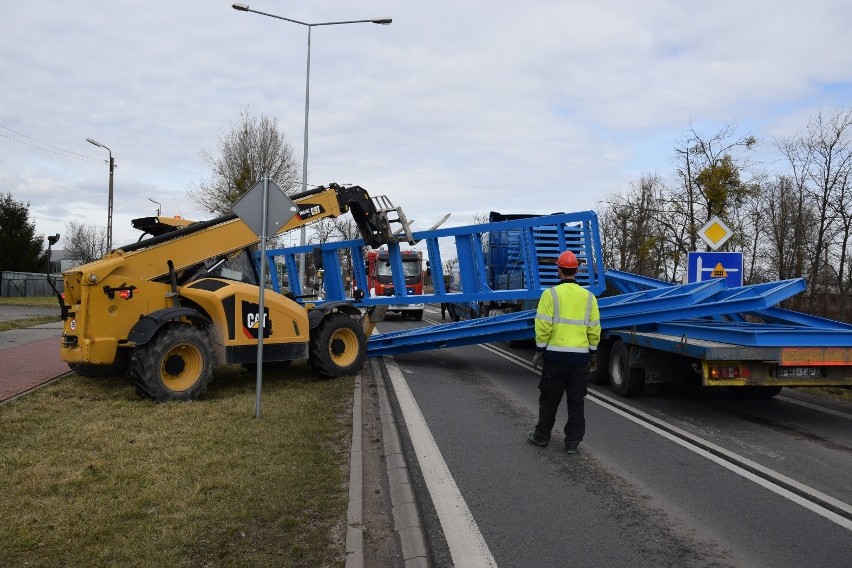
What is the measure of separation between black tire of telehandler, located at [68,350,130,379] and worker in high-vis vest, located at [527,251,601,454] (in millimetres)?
5516

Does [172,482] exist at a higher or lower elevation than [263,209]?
lower

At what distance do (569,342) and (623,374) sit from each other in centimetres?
359

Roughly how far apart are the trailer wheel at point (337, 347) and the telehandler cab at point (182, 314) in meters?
0.02

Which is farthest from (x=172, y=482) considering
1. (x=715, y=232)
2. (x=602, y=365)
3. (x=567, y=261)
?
(x=715, y=232)

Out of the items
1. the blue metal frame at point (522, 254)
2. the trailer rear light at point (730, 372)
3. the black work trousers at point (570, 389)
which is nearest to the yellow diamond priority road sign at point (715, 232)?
the blue metal frame at point (522, 254)

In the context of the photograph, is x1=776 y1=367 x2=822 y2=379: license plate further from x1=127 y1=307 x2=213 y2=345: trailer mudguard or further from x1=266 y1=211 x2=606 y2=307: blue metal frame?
x1=127 y1=307 x2=213 y2=345: trailer mudguard

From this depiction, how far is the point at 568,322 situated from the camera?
6789 millimetres

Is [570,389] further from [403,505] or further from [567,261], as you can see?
[403,505]

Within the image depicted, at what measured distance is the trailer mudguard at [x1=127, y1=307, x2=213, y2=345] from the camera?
27.3 feet

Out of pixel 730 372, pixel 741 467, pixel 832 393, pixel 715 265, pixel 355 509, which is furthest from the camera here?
pixel 715 265

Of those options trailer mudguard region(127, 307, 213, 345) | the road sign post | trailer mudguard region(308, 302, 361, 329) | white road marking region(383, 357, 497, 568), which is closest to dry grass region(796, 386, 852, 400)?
white road marking region(383, 357, 497, 568)

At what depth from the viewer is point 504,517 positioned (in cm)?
502

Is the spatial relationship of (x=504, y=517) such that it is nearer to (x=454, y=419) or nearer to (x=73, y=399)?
(x=454, y=419)

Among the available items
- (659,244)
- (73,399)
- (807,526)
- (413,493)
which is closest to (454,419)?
(413,493)
